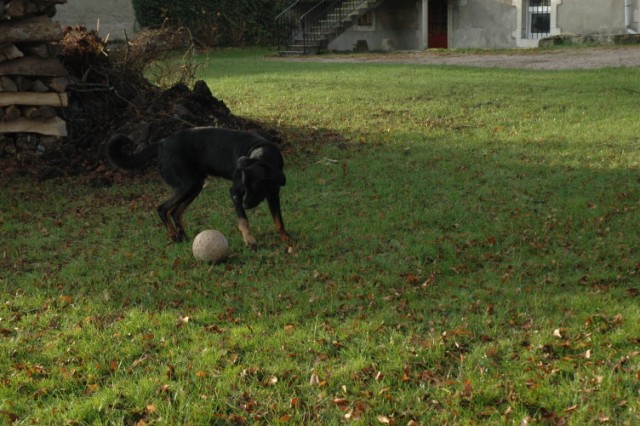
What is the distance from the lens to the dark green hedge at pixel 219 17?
32.2m

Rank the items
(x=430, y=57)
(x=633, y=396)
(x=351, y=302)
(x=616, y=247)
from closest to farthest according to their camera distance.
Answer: (x=633, y=396) < (x=351, y=302) < (x=616, y=247) < (x=430, y=57)

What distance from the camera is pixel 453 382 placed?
14.6 feet

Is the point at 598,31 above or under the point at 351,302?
above

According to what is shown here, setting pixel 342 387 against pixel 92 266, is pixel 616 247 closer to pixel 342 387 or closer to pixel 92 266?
pixel 342 387

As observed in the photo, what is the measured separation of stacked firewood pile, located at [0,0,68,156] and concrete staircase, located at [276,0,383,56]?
19186 mm

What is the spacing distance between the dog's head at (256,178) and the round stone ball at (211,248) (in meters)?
0.46

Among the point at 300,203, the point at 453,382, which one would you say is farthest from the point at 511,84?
the point at 453,382

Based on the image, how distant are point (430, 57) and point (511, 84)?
9.83m

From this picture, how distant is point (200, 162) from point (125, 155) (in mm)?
802

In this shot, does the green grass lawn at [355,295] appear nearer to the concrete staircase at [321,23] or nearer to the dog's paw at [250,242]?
the dog's paw at [250,242]

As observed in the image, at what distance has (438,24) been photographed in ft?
106

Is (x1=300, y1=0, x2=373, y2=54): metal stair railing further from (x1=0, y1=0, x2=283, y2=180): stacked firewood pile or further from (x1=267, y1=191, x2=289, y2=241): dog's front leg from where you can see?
(x1=267, y1=191, x2=289, y2=241): dog's front leg

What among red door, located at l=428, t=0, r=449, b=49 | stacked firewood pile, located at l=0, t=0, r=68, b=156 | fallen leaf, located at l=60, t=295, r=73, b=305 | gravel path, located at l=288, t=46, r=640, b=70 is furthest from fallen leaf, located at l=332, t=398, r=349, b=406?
red door, located at l=428, t=0, r=449, b=49

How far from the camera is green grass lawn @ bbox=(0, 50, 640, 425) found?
4316 mm
